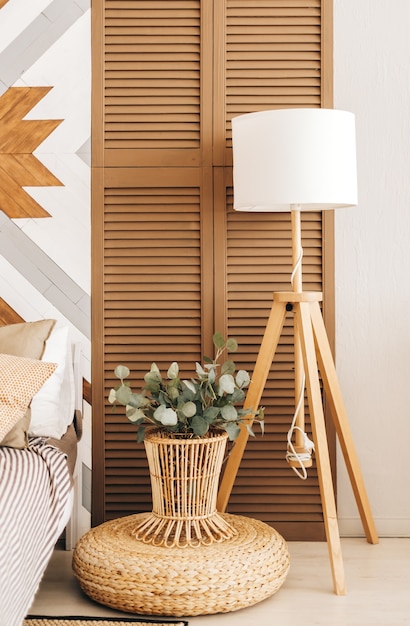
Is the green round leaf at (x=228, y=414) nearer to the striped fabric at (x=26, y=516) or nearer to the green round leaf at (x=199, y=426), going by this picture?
the green round leaf at (x=199, y=426)

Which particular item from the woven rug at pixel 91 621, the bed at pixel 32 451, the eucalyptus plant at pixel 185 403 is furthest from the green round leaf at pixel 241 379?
the woven rug at pixel 91 621

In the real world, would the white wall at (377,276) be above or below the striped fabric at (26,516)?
above

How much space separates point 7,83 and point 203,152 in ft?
2.62

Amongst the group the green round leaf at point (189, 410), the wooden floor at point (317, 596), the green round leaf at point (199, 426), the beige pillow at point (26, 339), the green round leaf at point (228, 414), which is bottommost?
the wooden floor at point (317, 596)

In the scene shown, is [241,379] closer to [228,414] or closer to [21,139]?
[228,414]

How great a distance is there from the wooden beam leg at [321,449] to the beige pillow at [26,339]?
2.86 feet

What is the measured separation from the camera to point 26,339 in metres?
2.40

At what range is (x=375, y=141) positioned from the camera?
2.75m

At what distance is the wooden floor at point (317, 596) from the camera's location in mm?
2029

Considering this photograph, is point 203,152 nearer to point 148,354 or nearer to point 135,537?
point 148,354

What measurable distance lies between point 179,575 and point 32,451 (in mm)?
550

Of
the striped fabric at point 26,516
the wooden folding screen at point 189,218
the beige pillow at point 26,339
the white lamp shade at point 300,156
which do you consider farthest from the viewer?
the wooden folding screen at point 189,218

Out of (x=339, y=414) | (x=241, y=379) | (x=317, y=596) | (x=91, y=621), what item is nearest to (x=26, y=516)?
(x=91, y=621)

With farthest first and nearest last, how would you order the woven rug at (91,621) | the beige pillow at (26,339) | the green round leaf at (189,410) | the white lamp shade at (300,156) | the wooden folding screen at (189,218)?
the wooden folding screen at (189,218) → the beige pillow at (26,339) → the white lamp shade at (300,156) → the green round leaf at (189,410) → the woven rug at (91,621)
